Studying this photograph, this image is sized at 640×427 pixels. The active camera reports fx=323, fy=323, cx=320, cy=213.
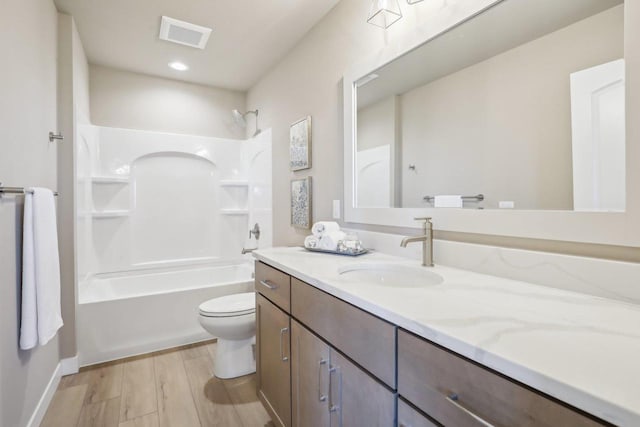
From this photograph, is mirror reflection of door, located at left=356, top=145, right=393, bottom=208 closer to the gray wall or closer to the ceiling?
the ceiling

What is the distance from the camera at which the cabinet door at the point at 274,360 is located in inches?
55.9

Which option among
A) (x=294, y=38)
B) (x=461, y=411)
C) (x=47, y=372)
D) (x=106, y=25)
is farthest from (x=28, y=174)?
(x=461, y=411)

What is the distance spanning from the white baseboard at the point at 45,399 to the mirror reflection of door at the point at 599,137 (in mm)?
2568

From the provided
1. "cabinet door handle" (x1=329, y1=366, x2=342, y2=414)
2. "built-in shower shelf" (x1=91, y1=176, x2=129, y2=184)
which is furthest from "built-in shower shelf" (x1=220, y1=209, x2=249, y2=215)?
"cabinet door handle" (x1=329, y1=366, x2=342, y2=414)

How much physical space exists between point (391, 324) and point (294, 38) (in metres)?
2.32

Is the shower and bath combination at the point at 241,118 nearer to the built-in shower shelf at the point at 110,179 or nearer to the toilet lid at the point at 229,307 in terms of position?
the built-in shower shelf at the point at 110,179

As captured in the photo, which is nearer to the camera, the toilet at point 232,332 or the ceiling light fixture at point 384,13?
the ceiling light fixture at point 384,13

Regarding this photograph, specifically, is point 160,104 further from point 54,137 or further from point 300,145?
point 300,145

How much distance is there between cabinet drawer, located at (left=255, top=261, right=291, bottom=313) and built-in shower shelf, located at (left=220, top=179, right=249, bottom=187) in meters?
2.08

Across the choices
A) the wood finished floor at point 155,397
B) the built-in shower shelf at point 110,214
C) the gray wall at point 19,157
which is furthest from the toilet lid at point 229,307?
the built-in shower shelf at point 110,214

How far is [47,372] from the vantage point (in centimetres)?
194

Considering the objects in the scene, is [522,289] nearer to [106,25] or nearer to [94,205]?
[106,25]

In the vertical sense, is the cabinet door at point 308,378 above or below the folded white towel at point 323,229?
below

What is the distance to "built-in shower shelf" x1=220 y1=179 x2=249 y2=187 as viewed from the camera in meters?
3.69
